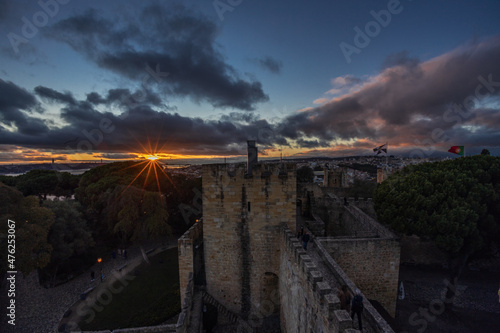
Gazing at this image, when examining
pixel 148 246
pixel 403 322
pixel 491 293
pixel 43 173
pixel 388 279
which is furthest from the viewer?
pixel 43 173

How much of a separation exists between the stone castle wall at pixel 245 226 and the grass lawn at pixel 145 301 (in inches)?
168

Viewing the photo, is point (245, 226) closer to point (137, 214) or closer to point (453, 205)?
point (453, 205)

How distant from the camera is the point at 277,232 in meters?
10.7

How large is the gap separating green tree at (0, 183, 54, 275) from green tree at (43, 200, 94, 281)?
90.1 inches

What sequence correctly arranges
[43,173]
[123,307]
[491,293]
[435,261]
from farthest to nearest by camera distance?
[43,173], [435,261], [491,293], [123,307]

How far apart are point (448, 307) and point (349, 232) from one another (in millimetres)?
7318

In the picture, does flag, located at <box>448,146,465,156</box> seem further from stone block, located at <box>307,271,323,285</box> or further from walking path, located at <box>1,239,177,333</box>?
walking path, located at <box>1,239,177,333</box>

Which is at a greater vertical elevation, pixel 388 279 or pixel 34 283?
pixel 388 279

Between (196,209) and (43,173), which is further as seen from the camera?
(43,173)

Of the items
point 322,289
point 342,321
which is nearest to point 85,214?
point 322,289

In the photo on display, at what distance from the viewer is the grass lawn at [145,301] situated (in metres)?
12.7

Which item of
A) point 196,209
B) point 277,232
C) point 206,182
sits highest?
point 206,182

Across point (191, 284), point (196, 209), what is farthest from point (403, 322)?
point (196, 209)

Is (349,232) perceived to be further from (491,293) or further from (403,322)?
(491,293)
